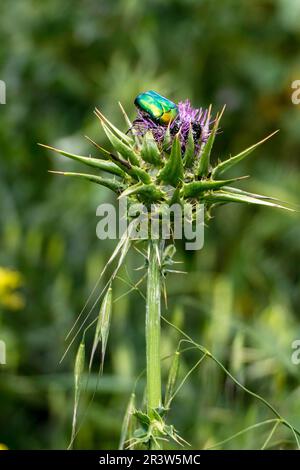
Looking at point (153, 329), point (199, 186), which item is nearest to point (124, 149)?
point (199, 186)

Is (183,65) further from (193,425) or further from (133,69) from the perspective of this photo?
(193,425)

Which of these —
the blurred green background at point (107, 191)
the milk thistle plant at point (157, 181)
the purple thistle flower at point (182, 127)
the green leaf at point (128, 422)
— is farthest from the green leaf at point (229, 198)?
the blurred green background at point (107, 191)

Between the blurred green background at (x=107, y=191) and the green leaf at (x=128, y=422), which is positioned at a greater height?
the blurred green background at (x=107, y=191)

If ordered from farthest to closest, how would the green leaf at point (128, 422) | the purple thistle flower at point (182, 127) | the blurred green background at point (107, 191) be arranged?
the blurred green background at point (107, 191) < the green leaf at point (128, 422) < the purple thistle flower at point (182, 127)

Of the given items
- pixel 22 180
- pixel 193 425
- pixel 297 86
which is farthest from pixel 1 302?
pixel 297 86

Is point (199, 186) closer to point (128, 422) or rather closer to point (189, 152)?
point (189, 152)

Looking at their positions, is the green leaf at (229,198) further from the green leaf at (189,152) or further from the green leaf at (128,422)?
the green leaf at (128,422)
